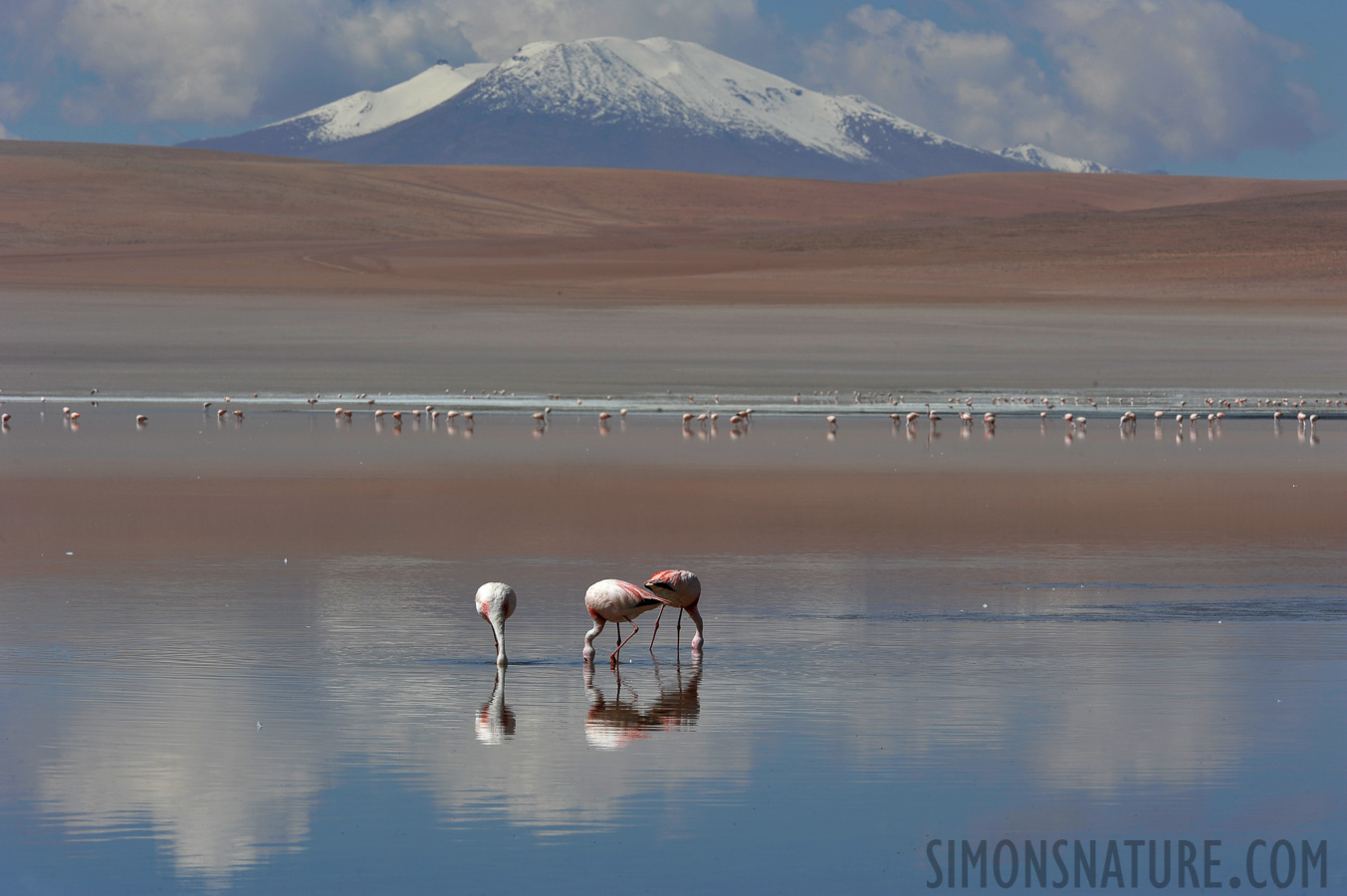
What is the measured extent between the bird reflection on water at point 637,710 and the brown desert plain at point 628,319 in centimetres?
491

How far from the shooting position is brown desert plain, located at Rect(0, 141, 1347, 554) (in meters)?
16.1

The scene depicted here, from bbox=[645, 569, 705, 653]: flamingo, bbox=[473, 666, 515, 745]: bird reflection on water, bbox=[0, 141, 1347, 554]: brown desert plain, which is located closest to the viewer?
bbox=[473, 666, 515, 745]: bird reflection on water

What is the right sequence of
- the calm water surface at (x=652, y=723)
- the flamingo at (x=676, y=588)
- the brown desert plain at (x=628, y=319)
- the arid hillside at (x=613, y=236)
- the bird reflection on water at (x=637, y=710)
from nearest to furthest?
the calm water surface at (x=652, y=723) < the bird reflection on water at (x=637, y=710) < the flamingo at (x=676, y=588) < the brown desert plain at (x=628, y=319) < the arid hillside at (x=613, y=236)

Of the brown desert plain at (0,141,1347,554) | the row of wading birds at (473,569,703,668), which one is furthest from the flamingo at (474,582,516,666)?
the brown desert plain at (0,141,1347,554)

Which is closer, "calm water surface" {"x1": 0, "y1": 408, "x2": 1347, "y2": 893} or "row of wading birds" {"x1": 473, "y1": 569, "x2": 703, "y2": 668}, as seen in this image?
"calm water surface" {"x1": 0, "y1": 408, "x2": 1347, "y2": 893}

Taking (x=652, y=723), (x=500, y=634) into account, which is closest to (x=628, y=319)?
(x=500, y=634)

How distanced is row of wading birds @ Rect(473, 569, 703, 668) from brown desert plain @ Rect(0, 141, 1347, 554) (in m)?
4.47

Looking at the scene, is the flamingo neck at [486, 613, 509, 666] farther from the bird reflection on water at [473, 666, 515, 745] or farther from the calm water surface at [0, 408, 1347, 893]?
the bird reflection on water at [473, 666, 515, 745]

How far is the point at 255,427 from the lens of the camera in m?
27.1

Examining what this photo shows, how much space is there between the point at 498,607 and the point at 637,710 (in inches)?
45.9

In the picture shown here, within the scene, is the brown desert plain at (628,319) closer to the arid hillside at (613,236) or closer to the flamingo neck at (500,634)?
the arid hillside at (613,236)

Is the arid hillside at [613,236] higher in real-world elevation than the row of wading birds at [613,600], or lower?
higher

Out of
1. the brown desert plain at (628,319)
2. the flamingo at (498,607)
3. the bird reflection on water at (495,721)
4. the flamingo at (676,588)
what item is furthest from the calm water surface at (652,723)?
the brown desert plain at (628,319)

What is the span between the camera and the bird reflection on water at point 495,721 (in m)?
7.73
